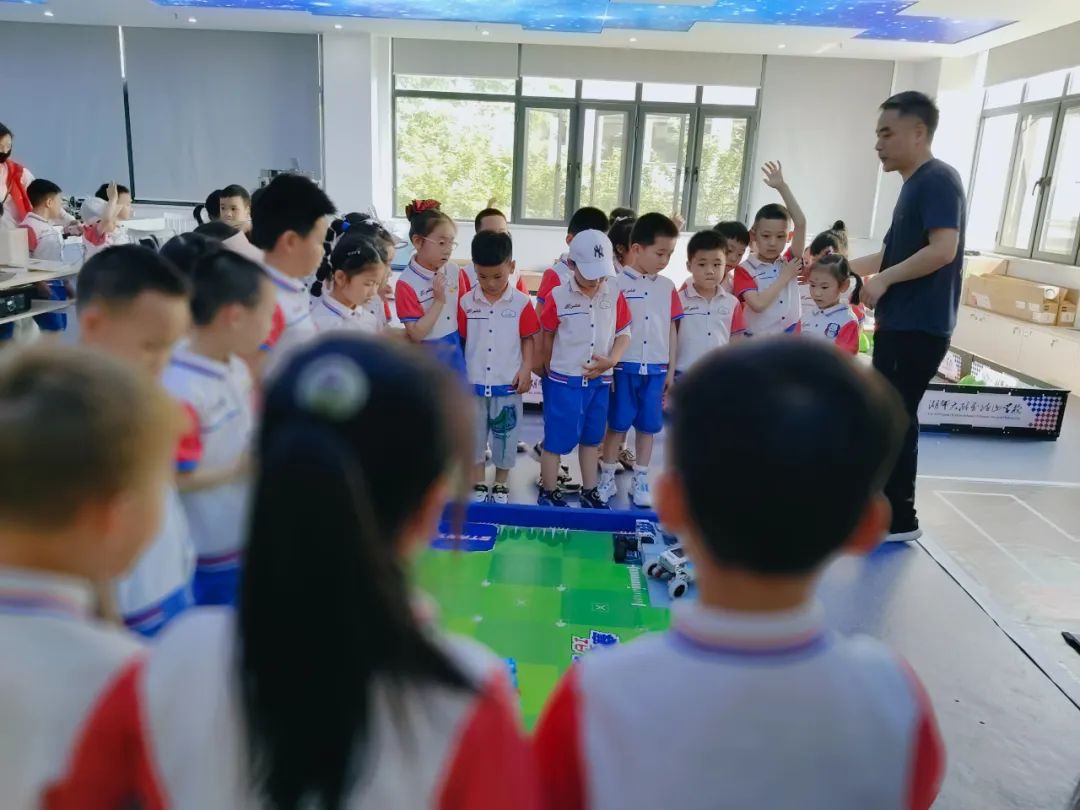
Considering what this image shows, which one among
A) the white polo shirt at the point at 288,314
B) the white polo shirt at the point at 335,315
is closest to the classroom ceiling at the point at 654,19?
the white polo shirt at the point at 335,315

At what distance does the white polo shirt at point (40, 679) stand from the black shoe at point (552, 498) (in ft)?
8.85

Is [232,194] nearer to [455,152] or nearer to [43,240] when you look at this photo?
[43,240]

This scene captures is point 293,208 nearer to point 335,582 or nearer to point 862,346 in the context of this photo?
point 335,582

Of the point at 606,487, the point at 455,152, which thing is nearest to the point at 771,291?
the point at 606,487

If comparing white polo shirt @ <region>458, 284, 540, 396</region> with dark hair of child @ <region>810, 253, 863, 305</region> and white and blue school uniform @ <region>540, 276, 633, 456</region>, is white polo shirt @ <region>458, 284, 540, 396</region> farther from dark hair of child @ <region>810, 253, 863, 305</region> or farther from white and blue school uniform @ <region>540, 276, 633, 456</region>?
dark hair of child @ <region>810, 253, 863, 305</region>

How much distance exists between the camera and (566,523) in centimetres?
300

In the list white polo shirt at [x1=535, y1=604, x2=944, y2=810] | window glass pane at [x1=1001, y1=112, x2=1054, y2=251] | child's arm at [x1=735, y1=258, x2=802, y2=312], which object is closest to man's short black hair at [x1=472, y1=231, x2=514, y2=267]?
child's arm at [x1=735, y1=258, x2=802, y2=312]

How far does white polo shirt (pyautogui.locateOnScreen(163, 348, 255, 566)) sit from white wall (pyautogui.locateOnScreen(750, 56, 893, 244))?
9.45 meters

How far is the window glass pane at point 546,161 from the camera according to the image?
32.9ft

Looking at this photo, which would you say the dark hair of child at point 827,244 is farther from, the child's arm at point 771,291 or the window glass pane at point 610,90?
the window glass pane at point 610,90

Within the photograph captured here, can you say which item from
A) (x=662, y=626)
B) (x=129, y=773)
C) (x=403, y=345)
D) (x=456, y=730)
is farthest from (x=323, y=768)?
(x=662, y=626)

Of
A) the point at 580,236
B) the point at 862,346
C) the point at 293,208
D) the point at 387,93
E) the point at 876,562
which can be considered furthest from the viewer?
the point at 387,93

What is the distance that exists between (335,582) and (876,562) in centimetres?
271

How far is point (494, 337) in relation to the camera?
10.7ft
